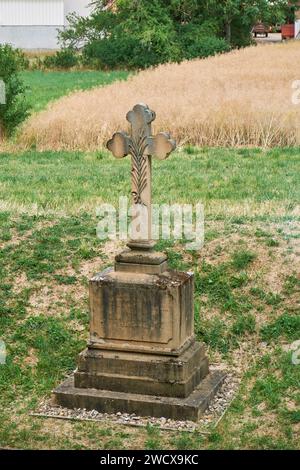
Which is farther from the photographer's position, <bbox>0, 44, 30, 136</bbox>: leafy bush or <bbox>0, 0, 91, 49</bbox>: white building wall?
<bbox>0, 0, 91, 49</bbox>: white building wall

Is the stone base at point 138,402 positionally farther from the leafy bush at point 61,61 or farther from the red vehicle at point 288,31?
the red vehicle at point 288,31

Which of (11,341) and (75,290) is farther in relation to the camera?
(75,290)

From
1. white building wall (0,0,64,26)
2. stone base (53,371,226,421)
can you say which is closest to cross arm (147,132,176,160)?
stone base (53,371,226,421)

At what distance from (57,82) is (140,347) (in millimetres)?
30844

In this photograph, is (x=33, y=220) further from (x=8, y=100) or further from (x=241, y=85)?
(x=241, y=85)

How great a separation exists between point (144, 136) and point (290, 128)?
10722 millimetres

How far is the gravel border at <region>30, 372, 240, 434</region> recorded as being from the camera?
829 centimetres

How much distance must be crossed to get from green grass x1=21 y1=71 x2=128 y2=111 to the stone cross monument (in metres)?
19.0

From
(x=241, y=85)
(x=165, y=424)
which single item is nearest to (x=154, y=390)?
(x=165, y=424)

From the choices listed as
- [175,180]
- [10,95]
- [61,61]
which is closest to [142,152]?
[175,180]

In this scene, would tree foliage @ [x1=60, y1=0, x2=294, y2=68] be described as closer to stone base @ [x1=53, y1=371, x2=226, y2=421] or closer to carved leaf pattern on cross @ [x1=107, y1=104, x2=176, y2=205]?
carved leaf pattern on cross @ [x1=107, y1=104, x2=176, y2=205]

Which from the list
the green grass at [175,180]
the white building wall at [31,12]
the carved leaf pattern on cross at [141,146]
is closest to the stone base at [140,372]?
the carved leaf pattern on cross at [141,146]

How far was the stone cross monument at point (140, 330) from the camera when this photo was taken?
854cm

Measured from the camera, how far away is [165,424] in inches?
328
